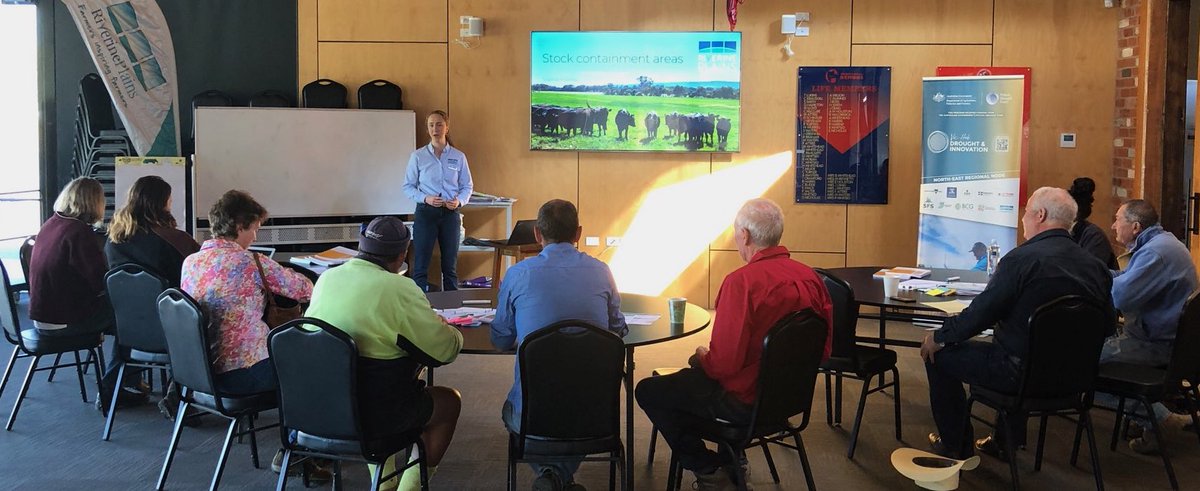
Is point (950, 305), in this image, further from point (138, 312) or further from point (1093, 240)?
point (138, 312)

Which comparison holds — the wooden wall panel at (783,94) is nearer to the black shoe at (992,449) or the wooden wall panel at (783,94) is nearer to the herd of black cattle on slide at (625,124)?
the herd of black cattle on slide at (625,124)

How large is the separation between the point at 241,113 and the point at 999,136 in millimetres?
5657

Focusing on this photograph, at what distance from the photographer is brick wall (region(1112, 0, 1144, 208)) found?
7.67 m

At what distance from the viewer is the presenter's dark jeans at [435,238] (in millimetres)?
7535

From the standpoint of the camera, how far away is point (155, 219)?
4.70 meters

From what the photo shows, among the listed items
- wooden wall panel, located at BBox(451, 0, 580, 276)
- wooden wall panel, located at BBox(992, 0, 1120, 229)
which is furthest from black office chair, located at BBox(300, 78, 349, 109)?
wooden wall panel, located at BBox(992, 0, 1120, 229)

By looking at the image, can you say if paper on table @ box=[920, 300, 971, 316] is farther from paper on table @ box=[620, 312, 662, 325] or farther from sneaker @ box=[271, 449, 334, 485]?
sneaker @ box=[271, 449, 334, 485]

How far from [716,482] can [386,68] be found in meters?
5.30

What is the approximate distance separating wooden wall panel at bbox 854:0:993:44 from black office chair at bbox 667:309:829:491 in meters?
5.15

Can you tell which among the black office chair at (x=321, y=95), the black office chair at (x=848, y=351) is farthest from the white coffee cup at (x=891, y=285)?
the black office chair at (x=321, y=95)

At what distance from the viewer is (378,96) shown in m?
8.16

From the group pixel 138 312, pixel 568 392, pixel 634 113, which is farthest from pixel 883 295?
pixel 634 113

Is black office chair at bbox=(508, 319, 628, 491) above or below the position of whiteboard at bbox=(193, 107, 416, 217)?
below

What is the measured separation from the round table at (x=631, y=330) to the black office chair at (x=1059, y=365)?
1.16m
